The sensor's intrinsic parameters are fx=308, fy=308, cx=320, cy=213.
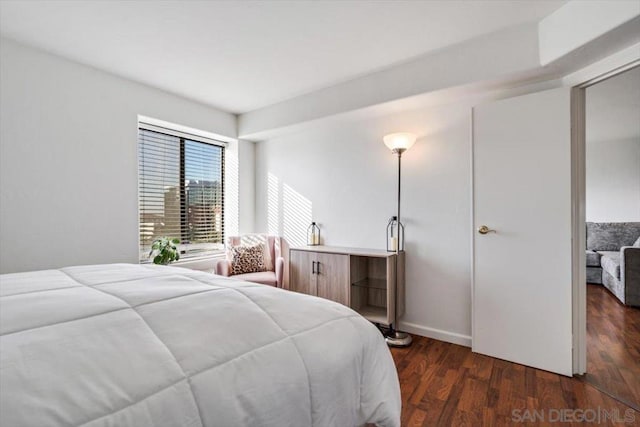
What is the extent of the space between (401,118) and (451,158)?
66 centimetres

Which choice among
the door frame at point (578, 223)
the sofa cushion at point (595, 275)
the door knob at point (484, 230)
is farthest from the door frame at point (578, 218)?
the sofa cushion at point (595, 275)

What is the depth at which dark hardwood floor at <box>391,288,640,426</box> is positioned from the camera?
5.59 ft

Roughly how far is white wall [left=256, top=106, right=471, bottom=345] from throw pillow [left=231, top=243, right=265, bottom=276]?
1.66 feet

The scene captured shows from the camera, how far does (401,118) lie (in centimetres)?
306

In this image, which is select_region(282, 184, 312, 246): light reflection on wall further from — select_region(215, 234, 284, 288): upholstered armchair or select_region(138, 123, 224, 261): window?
select_region(138, 123, 224, 261): window

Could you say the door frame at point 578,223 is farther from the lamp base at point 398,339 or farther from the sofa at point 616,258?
the sofa at point 616,258

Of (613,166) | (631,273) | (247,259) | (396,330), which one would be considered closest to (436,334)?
(396,330)

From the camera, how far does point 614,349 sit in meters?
2.48

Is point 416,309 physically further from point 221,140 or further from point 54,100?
point 54,100

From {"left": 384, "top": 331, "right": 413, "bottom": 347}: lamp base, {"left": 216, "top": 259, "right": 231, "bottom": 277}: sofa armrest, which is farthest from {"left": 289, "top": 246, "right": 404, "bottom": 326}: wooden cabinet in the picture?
{"left": 216, "top": 259, "right": 231, "bottom": 277}: sofa armrest

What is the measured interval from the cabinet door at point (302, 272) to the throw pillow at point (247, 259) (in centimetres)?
42

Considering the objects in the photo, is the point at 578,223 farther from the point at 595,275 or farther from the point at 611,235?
the point at 595,275

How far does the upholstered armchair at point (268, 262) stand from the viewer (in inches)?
126

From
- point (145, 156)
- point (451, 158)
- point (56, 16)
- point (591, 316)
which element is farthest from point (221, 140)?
point (591, 316)
